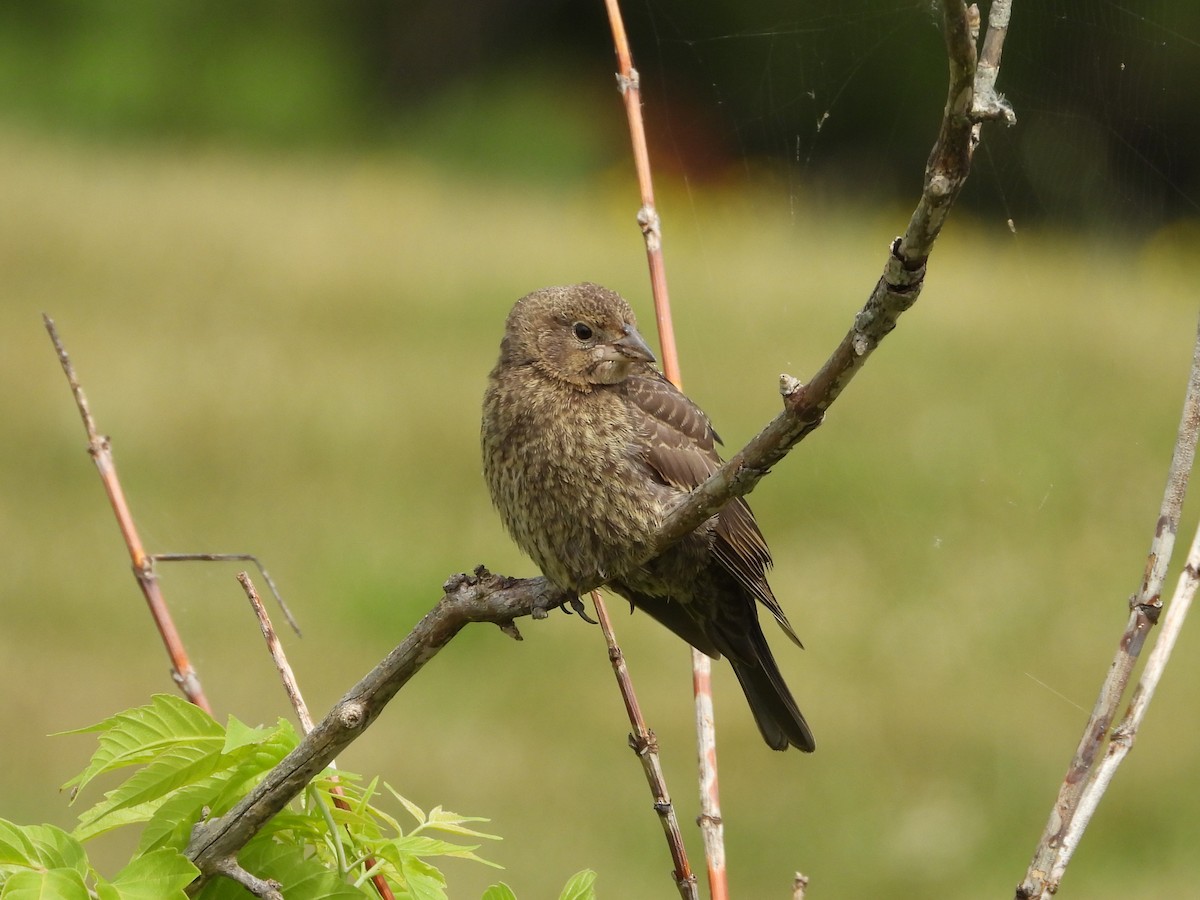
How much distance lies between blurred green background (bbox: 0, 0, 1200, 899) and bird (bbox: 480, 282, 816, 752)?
699mm

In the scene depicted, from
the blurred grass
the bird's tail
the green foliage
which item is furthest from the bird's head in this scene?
the blurred grass

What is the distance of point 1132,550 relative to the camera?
5.25m

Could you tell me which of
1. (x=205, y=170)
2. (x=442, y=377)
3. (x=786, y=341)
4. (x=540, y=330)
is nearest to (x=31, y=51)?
(x=205, y=170)

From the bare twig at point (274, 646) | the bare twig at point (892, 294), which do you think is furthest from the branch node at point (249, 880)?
the bare twig at point (892, 294)

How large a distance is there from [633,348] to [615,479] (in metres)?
0.32

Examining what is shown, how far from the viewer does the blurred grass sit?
14.7ft

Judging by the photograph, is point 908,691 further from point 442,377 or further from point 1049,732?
point 442,377

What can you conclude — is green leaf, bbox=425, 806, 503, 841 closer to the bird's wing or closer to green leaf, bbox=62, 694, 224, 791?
green leaf, bbox=62, 694, 224, 791

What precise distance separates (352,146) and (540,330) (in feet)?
33.5

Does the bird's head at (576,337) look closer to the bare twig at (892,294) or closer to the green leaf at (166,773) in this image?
the bare twig at (892,294)

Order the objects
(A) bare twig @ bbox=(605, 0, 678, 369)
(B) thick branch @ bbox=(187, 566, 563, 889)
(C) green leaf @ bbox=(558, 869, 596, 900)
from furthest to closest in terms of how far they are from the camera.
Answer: (A) bare twig @ bbox=(605, 0, 678, 369), (C) green leaf @ bbox=(558, 869, 596, 900), (B) thick branch @ bbox=(187, 566, 563, 889)

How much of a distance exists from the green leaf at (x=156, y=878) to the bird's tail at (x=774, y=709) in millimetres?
1462

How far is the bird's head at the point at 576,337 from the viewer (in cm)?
254

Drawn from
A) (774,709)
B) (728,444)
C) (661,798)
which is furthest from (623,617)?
(661,798)
